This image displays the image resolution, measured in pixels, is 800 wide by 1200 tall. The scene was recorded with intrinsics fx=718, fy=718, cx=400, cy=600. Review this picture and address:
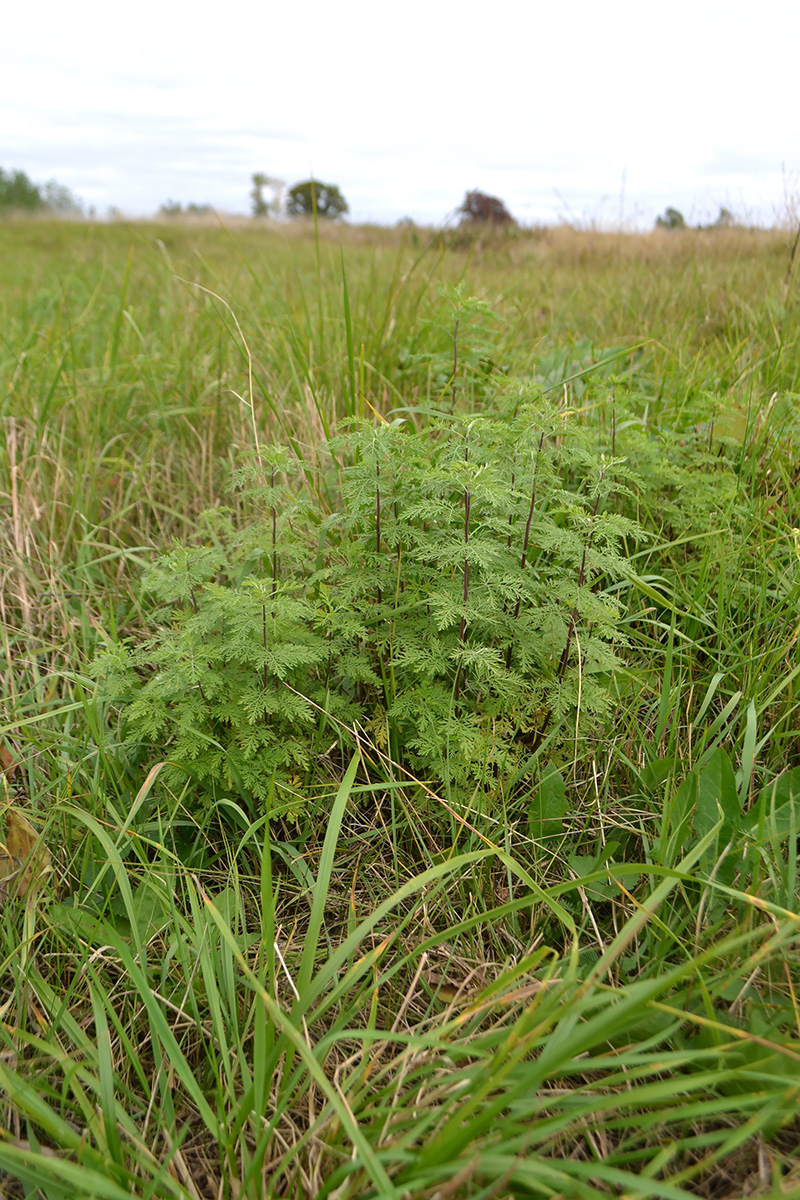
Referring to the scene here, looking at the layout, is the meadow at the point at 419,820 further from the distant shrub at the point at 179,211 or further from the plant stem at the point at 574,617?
the distant shrub at the point at 179,211

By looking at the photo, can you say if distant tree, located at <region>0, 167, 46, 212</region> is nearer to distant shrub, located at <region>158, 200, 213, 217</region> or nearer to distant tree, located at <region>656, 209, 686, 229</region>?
distant shrub, located at <region>158, 200, 213, 217</region>

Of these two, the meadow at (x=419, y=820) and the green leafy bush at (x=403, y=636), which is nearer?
the meadow at (x=419, y=820)

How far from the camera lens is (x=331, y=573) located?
6.14 feet

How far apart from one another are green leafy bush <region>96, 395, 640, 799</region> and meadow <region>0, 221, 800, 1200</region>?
13 millimetres

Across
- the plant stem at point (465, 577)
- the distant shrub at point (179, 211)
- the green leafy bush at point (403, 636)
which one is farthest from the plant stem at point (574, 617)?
the distant shrub at point (179, 211)

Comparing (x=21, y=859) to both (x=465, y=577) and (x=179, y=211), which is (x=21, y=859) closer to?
(x=465, y=577)

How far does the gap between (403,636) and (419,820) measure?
1.50 ft

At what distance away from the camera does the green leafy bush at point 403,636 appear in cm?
171

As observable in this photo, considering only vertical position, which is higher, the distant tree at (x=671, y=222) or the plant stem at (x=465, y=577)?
the distant tree at (x=671, y=222)

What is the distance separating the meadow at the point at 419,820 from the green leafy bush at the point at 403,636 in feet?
0.04

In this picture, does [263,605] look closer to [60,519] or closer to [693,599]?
[693,599]

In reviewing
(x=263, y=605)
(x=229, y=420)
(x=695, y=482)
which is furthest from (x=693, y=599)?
(x=229, y=420)

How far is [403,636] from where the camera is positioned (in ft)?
5.98

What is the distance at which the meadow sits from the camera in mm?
1179
